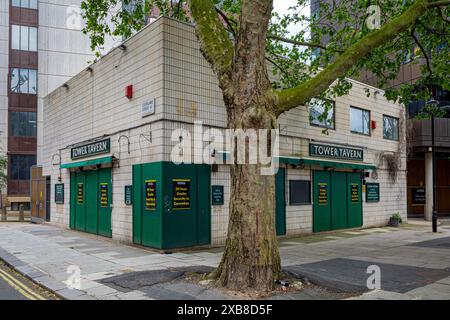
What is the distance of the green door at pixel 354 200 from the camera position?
755 inches

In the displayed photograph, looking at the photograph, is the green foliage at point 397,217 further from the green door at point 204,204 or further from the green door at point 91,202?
the green door at point 91,202

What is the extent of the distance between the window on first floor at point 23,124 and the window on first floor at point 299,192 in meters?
30.0

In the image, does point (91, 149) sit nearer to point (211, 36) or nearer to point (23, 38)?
point (211, 36)

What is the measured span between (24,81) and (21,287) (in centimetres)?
3454

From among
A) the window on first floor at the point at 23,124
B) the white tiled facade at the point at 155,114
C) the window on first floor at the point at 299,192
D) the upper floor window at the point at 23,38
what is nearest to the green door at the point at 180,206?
the white tiled facade at the point at 155,114

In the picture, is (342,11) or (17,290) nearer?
(17,290)

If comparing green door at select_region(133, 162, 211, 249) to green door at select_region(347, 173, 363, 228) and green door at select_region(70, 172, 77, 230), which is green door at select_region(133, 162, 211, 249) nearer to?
green door at select_region(70, 172, 77, 230)

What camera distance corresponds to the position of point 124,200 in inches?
556

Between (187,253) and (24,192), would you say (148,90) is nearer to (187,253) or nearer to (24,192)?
(187,253)

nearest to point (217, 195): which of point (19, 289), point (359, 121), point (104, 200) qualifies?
point (104, 200)

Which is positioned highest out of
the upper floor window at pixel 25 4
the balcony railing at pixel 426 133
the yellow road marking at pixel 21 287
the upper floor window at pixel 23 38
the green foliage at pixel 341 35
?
the upper floor window at pixel 25 4

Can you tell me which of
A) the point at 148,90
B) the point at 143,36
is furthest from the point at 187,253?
the point at 143,36

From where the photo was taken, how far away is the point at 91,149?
16.3 metres
